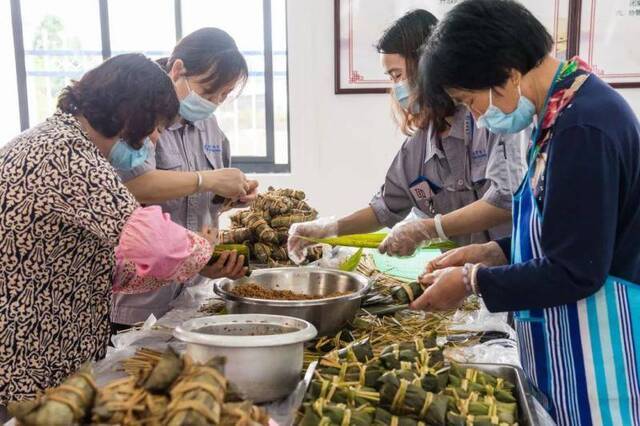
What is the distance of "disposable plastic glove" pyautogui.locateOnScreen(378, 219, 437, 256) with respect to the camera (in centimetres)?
211

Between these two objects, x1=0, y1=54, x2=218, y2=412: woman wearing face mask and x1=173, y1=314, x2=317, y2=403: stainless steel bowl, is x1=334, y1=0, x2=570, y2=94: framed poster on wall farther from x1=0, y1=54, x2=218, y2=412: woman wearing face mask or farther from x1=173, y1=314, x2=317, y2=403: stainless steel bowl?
x1=173, y1=314, x2=317, y2=403: stainless steel bowl

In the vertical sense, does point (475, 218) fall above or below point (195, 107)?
below

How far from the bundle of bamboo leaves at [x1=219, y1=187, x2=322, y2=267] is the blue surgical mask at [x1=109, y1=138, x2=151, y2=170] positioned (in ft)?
2.82

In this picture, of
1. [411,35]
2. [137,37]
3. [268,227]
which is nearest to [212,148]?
[268,227]

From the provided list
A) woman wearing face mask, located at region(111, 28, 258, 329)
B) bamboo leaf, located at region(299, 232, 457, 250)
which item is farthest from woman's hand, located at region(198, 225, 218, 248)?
bamboo leaf, located at region(299, 232, 457, 250)

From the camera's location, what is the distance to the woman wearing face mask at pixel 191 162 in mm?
2135

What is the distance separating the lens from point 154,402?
0.88 metres

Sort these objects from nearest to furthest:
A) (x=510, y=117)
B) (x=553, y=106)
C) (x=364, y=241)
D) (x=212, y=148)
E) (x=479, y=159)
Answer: (x=553, y=106) < (x=510, y=117) < (x=479, y=159) < (x=364, y=241) < (x=212, y=148)

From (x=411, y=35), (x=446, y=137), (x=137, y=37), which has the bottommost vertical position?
(x=446, y=137)

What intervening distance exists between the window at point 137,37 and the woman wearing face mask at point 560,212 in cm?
311

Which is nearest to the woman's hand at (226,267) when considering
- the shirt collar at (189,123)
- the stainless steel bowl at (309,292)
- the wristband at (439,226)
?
the stainless steel bowl at (309,292)

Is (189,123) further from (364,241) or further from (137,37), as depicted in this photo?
(137,37)

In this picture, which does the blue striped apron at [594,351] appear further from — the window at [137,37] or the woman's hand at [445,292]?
the window at [137,37]

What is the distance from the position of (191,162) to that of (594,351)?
1.69 meters
